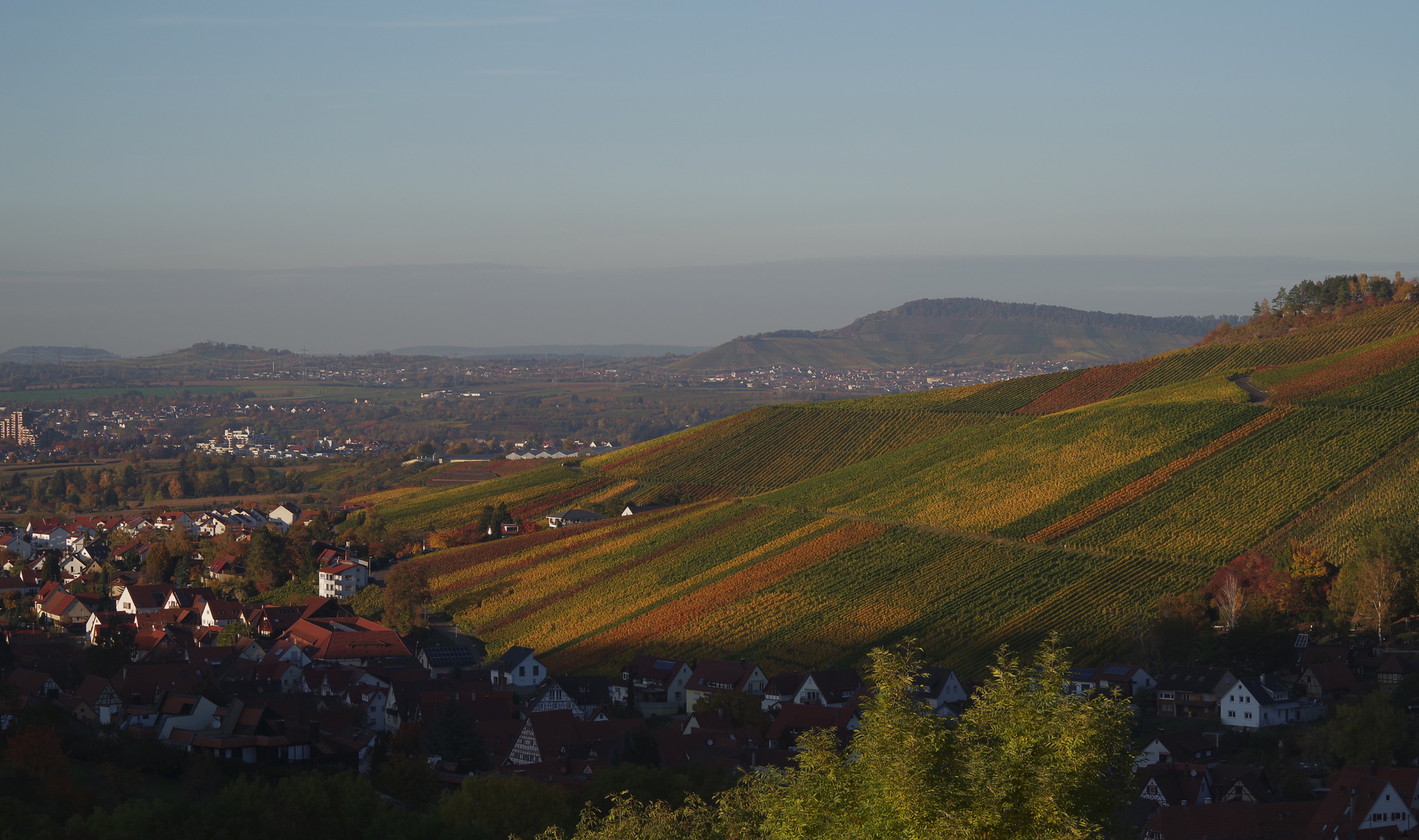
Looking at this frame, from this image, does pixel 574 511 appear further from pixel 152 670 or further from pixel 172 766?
pixel 172 766

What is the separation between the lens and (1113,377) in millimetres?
104688

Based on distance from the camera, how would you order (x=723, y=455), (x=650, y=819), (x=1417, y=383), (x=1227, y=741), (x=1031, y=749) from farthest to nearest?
(x=723, y=455), (x=1417, y=383), (x=1227, y=741), (x=650, y=819), (x=1031, y=749)

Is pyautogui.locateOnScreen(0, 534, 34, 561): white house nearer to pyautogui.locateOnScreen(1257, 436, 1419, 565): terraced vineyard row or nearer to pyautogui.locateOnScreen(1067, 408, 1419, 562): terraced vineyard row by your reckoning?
pyautogui.locateOnScreen(1067, 408, 1419, 562): terraced vineyard row

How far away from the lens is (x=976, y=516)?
72688 mm

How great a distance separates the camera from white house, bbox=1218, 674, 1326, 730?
4900 cm

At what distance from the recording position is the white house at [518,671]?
199 ft

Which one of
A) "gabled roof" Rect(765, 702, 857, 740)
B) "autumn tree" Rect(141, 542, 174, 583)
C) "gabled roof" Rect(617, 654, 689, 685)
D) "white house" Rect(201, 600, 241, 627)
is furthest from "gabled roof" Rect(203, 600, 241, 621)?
"gabled roof" Rect(765, 702, 857, 740)

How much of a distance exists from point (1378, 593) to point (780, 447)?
54241mm

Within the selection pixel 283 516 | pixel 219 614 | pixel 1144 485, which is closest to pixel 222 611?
pixel 219 614

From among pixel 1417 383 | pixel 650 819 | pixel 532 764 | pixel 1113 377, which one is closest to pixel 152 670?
pixel 532 764

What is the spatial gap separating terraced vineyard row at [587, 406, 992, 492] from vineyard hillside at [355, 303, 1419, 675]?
1.06 ft

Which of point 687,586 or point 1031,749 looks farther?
point 687,586

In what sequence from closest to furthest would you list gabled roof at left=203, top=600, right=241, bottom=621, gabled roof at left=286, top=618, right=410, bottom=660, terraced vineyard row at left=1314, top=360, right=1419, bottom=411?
gabled roof at left=286, top=618, right=410, bottom=660 < terraced vineyard row at left=1314, top=360, right=1419, bottom=411 < gabled roof at left=203, top=600, right=241, bottom=621

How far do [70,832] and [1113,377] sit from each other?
→ 88.6 metres
